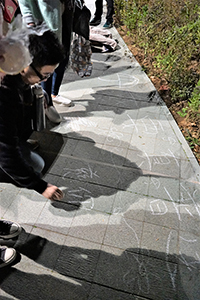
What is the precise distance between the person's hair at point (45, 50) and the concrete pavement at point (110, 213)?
5.00 ft

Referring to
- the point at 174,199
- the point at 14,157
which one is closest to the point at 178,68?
the point at 174,199

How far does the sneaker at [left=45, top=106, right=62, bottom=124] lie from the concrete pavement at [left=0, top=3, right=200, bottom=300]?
10cm

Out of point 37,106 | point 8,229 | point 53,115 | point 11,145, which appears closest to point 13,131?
point 11,145

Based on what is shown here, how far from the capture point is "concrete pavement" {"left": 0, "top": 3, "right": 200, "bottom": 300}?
2.15 m

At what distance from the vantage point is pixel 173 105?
167 inches

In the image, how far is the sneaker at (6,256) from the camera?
7.09 ft

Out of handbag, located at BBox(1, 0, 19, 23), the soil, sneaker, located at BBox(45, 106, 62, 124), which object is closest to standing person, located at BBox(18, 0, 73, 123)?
handbag, located at BBox(1, 0, 19, 23)

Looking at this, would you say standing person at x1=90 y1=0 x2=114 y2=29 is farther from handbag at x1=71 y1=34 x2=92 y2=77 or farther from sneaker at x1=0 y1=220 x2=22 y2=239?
sneaker at x1=0 y1=220 x2=22 y2=239

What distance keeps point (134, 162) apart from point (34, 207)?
133 centimetres

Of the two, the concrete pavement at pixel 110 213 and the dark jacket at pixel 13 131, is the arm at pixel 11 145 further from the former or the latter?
the concrete pavement at pixel 110 213

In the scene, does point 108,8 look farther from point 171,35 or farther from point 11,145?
point 11,145

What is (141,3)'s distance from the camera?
238 inches

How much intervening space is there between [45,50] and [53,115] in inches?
75.4

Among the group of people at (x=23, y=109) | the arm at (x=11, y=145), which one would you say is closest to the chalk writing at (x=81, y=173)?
the group of people at (x=23, y=109)
